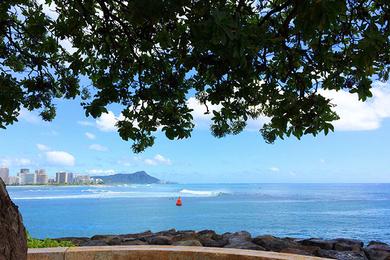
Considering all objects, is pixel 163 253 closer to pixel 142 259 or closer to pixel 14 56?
pixel 142 259

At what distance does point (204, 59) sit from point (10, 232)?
2.11m

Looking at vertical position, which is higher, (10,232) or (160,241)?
(10,232)

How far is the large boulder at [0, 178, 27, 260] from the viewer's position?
3.89 meters

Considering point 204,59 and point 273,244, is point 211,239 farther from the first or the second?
point 204,59

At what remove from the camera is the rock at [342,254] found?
30.4 feet

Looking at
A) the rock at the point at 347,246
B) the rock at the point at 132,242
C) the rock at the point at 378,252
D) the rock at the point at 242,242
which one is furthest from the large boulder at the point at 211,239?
the rock at the point at 378,252

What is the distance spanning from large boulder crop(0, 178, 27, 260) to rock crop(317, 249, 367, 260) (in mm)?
6410

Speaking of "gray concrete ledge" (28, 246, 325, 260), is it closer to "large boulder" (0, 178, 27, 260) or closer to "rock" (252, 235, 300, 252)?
"large boulder" (0, 178, 27, 260)

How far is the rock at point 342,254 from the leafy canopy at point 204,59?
14.0 ft

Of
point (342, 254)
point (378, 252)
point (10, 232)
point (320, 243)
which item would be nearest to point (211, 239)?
point (320, 243)

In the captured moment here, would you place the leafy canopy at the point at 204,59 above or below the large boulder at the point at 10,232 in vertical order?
above

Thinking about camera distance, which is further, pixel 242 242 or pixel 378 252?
pixel 378 252

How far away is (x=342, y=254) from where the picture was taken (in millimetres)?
9812

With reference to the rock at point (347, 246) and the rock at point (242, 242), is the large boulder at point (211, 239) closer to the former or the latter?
the rock at point (242, 242)
